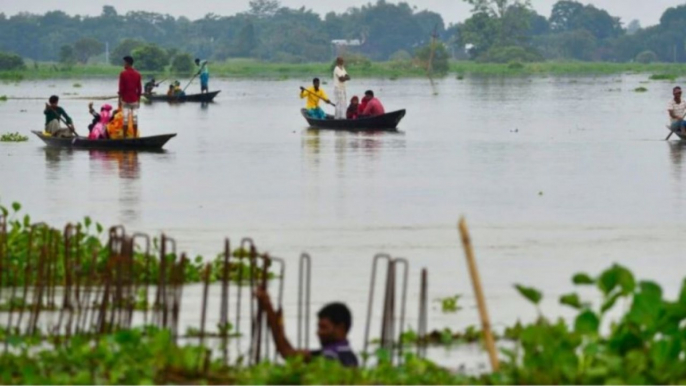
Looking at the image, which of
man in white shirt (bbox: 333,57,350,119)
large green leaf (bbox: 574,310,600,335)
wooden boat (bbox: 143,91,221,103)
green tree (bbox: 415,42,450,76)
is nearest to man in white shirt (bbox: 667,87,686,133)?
man in white shirt (bbox: 333,57,350,119)

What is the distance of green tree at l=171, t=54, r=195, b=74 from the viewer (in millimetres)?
97375

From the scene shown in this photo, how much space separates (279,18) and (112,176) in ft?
554

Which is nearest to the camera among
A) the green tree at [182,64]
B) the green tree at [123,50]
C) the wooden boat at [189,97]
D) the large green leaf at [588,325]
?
the large green leaf at [588,325]

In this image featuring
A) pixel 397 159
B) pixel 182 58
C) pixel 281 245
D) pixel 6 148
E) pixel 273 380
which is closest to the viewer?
pixel 273 380

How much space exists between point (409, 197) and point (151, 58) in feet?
277

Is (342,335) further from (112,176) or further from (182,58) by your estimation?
(182,58)

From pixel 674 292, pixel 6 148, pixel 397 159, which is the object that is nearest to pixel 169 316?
pixel 674 292

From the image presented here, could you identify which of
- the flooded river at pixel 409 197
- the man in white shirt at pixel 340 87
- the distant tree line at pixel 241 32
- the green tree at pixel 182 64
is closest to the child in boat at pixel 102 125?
the flooded river at pixel 409 197

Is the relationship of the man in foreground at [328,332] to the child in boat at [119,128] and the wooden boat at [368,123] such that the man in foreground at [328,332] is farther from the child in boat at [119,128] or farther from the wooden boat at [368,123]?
the wooden boat at [368,123]

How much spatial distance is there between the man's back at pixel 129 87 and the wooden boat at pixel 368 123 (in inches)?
246

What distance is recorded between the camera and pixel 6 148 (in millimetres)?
26641

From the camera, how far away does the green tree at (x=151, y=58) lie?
10075cm

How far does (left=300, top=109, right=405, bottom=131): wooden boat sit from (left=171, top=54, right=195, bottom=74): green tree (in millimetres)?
67105

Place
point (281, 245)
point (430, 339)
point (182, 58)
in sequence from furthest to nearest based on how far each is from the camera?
point (182, 58), point (281, 245), point (430, 339)
